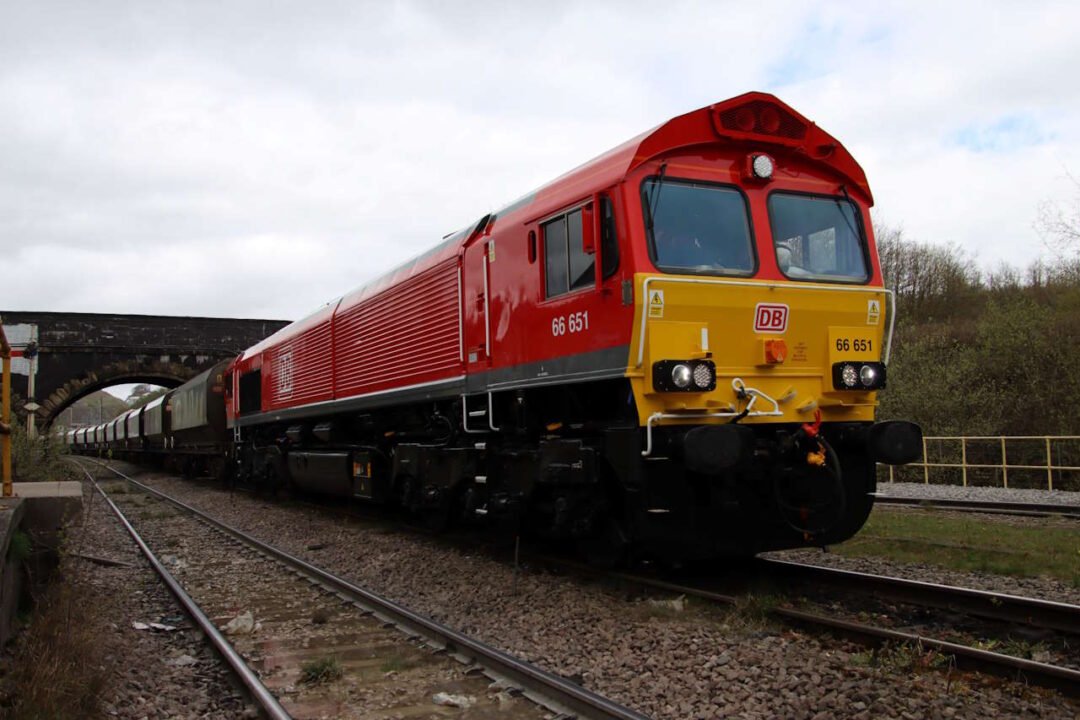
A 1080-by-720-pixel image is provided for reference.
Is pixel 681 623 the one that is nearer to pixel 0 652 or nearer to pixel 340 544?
pixel 0 652

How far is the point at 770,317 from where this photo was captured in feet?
22.1

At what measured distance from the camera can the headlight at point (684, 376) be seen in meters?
6.09

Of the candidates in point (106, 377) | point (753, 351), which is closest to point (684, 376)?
point (753, 351)

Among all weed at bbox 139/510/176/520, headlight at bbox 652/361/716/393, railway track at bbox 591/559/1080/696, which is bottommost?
weed at bbox 139/510/176/520

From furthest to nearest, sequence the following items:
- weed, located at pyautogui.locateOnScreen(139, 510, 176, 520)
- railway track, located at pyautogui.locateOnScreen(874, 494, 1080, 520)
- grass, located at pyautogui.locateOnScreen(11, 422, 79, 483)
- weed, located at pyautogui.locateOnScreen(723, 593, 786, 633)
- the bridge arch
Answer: the bridge arch, weed, located at pyautogui.locateOnScreen(139, 510, 176, 520), grass, located at pyautogui.locateOnScreen(11, 422, 79, 483), railway track, located at pyautogui.locateOnScreen(874, 494, 1080, 520), weed, located at pyautogui.locateOnScreen(723, 593, 786, 633)

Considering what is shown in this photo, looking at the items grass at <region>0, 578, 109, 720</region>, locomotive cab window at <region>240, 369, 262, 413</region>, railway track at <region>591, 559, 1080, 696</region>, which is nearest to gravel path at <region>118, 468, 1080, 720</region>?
railway track at <region>591, 559, 1080, 696</region>

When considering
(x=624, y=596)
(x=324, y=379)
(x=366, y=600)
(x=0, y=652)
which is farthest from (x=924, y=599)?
(x=324, y=379)

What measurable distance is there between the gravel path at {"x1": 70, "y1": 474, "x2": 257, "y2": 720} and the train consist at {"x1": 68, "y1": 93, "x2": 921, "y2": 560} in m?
2.88

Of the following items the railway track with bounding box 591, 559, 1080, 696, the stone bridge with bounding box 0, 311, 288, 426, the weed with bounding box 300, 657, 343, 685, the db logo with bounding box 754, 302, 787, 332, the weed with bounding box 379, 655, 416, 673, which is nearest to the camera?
the railway track with bounding box 591, 559, 1080, 696

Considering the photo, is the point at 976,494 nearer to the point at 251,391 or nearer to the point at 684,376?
the point at 684,376

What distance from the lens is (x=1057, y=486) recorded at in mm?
18859

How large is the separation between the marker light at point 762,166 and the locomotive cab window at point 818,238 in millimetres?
233

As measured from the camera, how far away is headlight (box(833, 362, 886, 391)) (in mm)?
6883

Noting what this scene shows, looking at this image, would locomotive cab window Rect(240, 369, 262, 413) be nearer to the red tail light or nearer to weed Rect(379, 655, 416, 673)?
weed Rect(379, 655, 416, 673)
